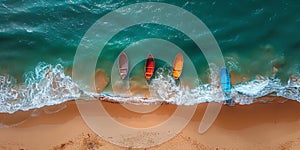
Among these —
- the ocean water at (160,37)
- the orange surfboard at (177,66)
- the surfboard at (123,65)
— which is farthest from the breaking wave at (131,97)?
the surfboard at (123,65)

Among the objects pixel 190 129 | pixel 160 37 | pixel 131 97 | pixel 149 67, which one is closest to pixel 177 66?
pixel 149 67

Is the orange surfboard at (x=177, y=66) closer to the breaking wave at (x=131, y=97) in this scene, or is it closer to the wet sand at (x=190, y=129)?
the breaking wave at (x=131, y=97)

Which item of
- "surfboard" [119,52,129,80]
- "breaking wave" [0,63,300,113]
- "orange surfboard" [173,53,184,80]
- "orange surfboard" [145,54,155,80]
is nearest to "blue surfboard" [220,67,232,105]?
"breaking wave" [0,63,300,113]

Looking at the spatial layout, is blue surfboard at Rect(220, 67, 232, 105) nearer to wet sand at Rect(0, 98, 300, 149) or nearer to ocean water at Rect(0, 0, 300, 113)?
ocean water at Rect(0, 0, 300, 113)

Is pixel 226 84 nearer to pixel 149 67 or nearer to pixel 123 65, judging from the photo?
pixel 149 67

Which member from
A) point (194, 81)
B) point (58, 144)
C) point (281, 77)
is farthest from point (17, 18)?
point (281, 77)

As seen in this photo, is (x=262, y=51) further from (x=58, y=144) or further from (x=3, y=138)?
(x=3, y=138)

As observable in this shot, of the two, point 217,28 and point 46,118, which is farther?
point 217,28
